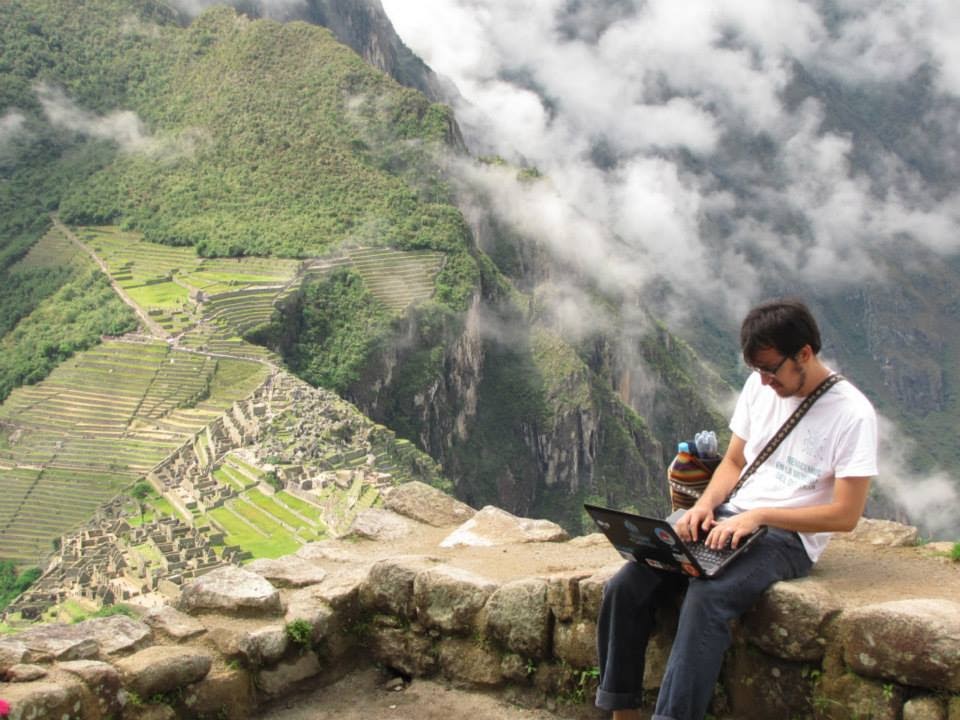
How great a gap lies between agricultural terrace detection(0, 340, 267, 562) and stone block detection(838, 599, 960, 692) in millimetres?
44986

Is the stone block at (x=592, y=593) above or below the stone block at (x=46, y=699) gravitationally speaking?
above

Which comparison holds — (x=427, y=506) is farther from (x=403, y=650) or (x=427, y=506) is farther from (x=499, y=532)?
(x=403, y=650)

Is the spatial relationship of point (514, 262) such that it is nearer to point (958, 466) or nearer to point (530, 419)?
point (530, 419)

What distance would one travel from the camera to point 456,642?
559 centimetres

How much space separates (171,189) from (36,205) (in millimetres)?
11476

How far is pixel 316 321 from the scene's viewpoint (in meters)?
83.6

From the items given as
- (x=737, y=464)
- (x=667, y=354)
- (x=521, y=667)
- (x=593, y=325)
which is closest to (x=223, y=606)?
(x=521, y=667)

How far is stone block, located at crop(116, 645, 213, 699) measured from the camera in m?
4.95

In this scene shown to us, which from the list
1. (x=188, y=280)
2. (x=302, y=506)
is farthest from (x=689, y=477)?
(x=188, y=280)

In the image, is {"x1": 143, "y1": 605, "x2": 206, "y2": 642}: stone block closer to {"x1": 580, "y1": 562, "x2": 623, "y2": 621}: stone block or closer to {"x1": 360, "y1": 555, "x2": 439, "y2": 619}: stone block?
{"x1": 360, "y1": 555, "x2": 439, "y2": 619}: stone block

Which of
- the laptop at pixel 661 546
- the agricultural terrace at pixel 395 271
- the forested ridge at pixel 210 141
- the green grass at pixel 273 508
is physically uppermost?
the forested ridge at pixel 210 141

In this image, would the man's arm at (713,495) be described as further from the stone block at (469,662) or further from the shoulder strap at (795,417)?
the stone block at (469,662)

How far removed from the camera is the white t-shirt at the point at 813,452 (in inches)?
182

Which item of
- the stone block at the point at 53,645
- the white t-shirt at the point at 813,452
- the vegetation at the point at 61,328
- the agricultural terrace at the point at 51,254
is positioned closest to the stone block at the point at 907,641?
the white t-shirt at the point at 813,452
